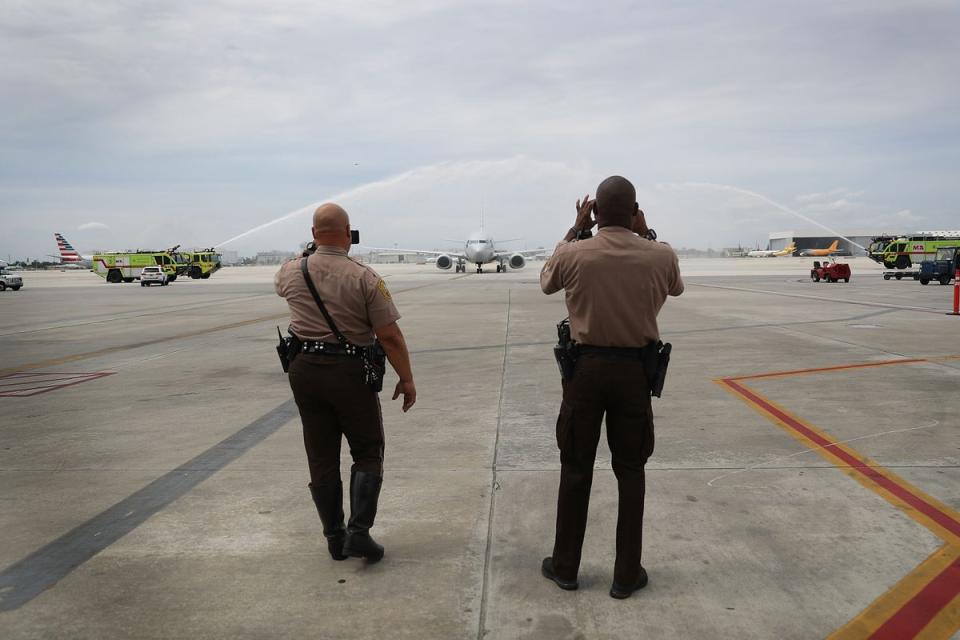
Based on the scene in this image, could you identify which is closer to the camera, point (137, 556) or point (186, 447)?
point (137, 556)

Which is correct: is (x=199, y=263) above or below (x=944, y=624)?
above

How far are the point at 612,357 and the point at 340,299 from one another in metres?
1.52

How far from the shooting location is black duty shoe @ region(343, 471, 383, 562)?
427cm

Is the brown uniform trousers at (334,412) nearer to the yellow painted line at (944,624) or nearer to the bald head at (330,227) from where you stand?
the bald head at (330,227)

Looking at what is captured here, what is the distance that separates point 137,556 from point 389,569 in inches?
60.4

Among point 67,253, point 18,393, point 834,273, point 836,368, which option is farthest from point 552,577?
point 67,253

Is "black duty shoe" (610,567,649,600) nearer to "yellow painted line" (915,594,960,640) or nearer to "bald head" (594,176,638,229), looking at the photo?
"yellow painted line" (915,594,960,640)

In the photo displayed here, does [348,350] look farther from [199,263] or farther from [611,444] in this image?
[199,263]

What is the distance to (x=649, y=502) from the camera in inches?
207

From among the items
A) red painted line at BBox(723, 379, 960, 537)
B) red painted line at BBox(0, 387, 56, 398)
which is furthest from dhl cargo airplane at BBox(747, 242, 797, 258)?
red painted line at BBox(0, 387, 56, 398)

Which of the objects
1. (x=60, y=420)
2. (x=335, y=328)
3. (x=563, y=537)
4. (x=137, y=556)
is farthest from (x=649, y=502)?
(x=60, y=420)

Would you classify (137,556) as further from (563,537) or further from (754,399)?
(754,399)

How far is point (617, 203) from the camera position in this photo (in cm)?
401

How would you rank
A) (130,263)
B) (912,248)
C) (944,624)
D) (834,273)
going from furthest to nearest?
(130,263)
(912,248)
(834,273)
(944,624)
